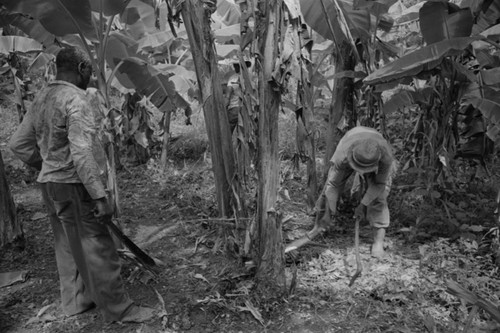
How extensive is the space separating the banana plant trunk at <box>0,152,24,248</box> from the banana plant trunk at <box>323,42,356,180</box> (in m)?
3.35

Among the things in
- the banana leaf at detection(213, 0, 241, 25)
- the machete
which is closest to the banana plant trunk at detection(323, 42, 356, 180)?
the machete

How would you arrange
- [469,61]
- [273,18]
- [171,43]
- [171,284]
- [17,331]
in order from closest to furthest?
[273,18] < [17,331] < [171,284] < [469,61] < [171,43]

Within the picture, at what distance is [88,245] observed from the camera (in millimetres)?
3133

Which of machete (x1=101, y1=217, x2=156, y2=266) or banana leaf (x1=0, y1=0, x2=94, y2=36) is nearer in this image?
machete (x1=101, y1=217, x2=156, y2=266)

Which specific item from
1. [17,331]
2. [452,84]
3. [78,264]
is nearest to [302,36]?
[452,84]

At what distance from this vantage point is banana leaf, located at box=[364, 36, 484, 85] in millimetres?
3656

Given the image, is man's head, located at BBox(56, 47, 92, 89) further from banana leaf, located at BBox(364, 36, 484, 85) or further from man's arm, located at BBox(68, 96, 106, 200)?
banana leaf, located at BBox(364, 36, 484, 85)

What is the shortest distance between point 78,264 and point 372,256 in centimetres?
255

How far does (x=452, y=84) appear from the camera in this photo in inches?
170

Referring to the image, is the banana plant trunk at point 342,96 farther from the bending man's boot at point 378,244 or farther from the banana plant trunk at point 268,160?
the banana plant trunk at point 268,160

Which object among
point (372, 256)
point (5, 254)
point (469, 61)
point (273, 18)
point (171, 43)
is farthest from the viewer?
point (171, 43)

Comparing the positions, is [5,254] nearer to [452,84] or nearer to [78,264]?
[78,264]

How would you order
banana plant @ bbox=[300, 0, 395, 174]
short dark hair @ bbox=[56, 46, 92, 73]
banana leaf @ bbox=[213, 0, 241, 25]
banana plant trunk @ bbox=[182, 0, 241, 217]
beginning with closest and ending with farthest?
short dark hair @ bbox=[56, 46, 92, 73], banana plant trunk @ bbox=[182, 0, 241, 217], banana plant @ bbox=[300, 0, 395, 174], banana leaf @ bbox=[213, 0, 241, 25]

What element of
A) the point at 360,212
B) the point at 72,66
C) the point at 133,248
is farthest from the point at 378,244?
the point at 72,66
